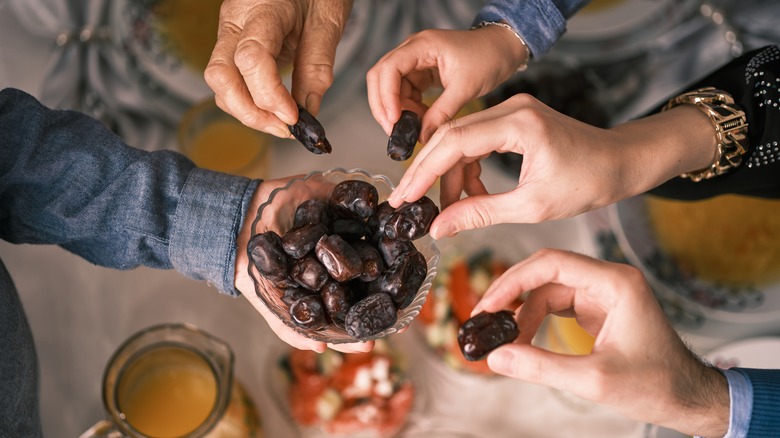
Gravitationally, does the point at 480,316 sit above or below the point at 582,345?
above

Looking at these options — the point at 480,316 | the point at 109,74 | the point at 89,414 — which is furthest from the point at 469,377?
the point at 109,74

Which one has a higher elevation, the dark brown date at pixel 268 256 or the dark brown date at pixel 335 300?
the dark brown date at pixel 268 256

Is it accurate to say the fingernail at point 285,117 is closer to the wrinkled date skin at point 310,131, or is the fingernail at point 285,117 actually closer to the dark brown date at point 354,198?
the wrinkled date skin at point 310,131

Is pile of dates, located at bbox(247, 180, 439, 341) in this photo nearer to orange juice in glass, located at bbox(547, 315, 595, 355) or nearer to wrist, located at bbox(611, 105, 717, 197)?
wrist, located at bbox(611, 105, 717, 197)

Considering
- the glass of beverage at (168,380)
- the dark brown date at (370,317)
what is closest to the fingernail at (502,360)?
the dark brown date at (370,317)

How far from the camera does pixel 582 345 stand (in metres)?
1.11

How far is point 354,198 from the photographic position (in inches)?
33.6

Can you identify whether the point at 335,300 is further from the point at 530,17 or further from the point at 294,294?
the point at 530,17

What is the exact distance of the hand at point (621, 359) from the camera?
67 centimetres

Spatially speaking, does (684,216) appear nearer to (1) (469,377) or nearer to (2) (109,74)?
(1) (469,377)

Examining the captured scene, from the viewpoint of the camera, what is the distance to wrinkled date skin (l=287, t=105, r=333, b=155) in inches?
34.6

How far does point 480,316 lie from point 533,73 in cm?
67

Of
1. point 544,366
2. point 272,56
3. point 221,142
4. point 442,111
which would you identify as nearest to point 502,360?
point 544,366

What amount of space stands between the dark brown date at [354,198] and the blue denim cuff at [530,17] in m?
0.37
